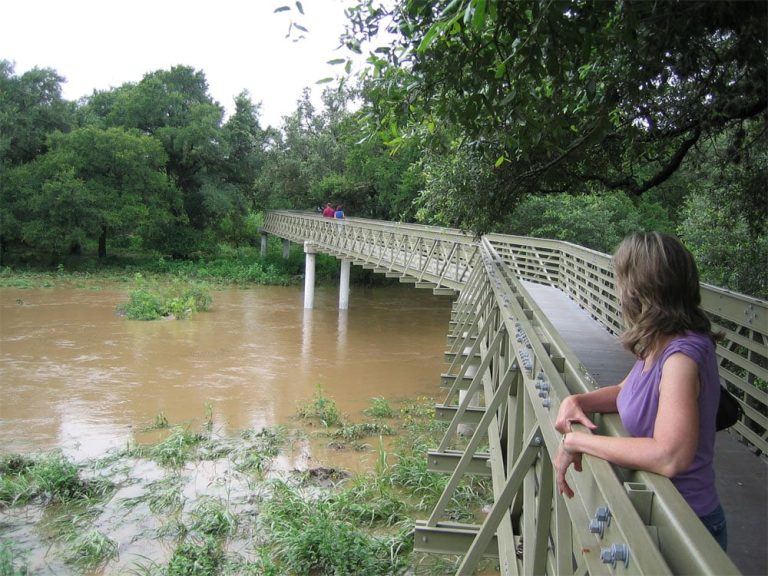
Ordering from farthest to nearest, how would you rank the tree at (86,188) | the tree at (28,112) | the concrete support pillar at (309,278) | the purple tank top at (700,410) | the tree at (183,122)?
the tree at (183,122) → the tree at (28,112) → the tree at (86,188) → the concrete support pillar at (309,278) → the purple tank top at (700,410)

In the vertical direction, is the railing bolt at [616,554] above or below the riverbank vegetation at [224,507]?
above

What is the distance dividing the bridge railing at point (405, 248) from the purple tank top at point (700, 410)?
9713 millimetres

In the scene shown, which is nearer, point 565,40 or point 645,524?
point 645,524

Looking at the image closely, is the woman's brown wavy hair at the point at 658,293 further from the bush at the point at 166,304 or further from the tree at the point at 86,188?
the tree at the point at 86,188

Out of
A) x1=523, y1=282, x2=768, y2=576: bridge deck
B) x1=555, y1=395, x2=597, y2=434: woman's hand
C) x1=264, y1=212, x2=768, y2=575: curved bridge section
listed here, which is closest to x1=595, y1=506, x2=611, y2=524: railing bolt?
x1=264, y1=212, x2=768, y2=575: curved bridge section

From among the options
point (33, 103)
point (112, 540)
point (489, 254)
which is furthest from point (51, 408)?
point (33, 103)

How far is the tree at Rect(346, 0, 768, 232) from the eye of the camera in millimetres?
3523

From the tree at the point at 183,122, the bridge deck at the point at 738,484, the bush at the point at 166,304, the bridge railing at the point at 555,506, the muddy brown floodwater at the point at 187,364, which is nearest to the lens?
the bridge railing at the point at 555,506

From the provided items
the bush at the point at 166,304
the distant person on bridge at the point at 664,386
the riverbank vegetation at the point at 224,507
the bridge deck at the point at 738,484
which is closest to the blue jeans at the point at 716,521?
the distant person on bridge at the point at 664,386

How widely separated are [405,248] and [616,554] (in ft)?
51.9

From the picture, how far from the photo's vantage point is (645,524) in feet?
4.09

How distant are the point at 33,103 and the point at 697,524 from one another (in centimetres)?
3350

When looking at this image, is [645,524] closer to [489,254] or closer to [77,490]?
[77,490]

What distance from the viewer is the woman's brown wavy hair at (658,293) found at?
5.33 feet
